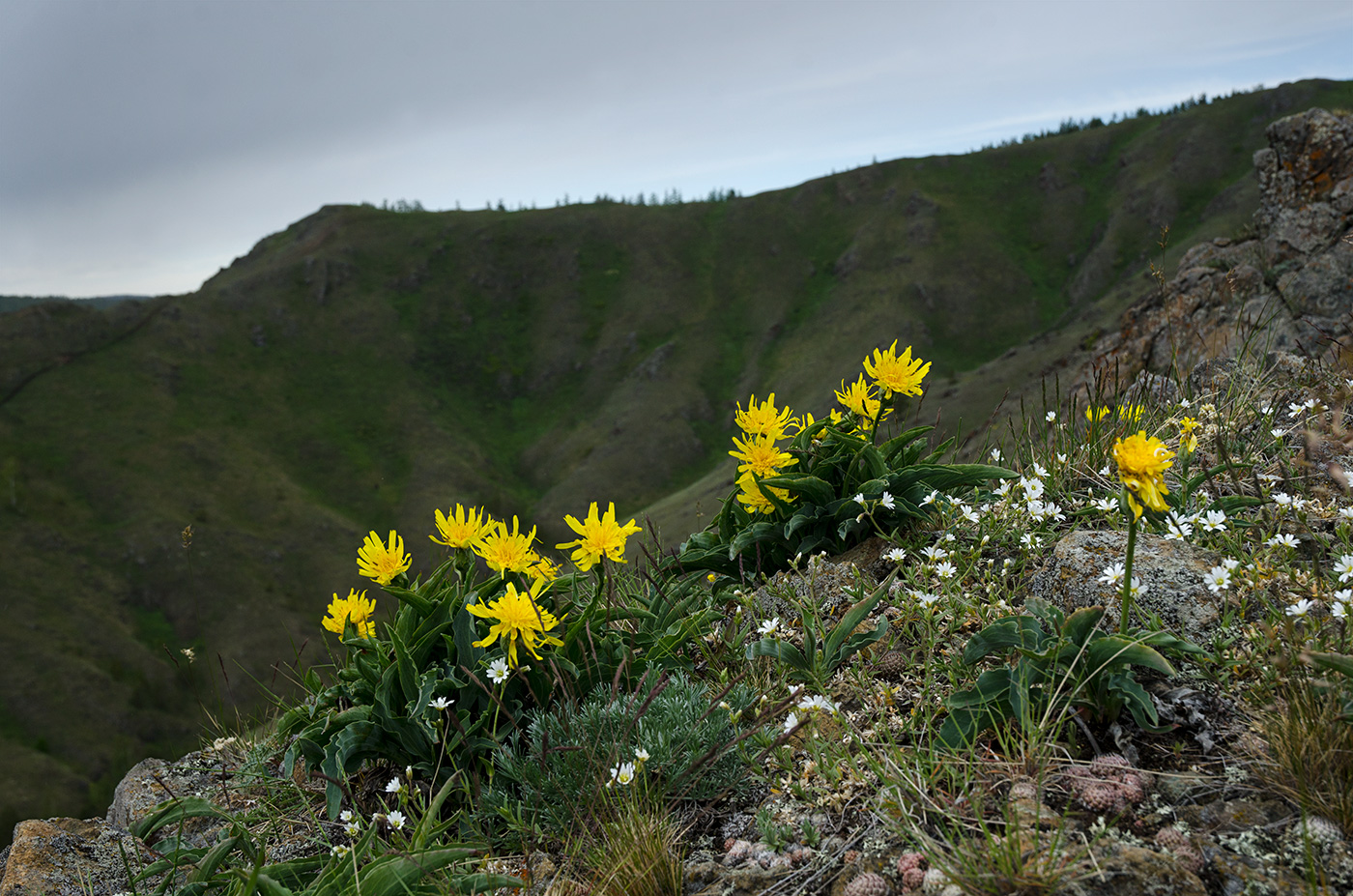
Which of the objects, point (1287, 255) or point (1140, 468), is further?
point (1287, 255)

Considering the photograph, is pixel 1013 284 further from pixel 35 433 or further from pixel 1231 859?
pixel 35 433

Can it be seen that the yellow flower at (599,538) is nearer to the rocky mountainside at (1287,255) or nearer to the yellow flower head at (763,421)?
the yellow flower head at (763,421)

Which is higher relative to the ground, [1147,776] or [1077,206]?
[1077,206]

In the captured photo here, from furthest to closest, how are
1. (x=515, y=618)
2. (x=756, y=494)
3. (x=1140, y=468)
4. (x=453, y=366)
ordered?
(x=453, y=366), (x=756, y=494), (x=515, y=618), (x=1140, y=468)

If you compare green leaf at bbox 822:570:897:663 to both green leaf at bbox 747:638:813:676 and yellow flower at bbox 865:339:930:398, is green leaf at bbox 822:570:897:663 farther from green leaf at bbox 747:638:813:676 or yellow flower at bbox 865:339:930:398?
yellow flower at bbox 865:339:930:398

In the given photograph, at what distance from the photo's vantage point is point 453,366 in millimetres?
95875

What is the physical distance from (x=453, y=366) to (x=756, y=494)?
97199 mm

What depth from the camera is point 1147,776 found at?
1.98m

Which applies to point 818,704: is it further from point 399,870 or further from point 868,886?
point 399,870

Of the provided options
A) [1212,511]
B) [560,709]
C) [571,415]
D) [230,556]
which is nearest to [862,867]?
[560,709]

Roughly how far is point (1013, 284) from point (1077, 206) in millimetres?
14973

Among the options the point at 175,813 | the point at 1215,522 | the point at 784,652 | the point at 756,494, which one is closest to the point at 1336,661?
the point at 1215,522

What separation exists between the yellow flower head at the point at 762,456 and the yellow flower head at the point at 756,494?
64 mm

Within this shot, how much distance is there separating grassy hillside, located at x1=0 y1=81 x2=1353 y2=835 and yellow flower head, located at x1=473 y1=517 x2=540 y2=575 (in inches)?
1807
